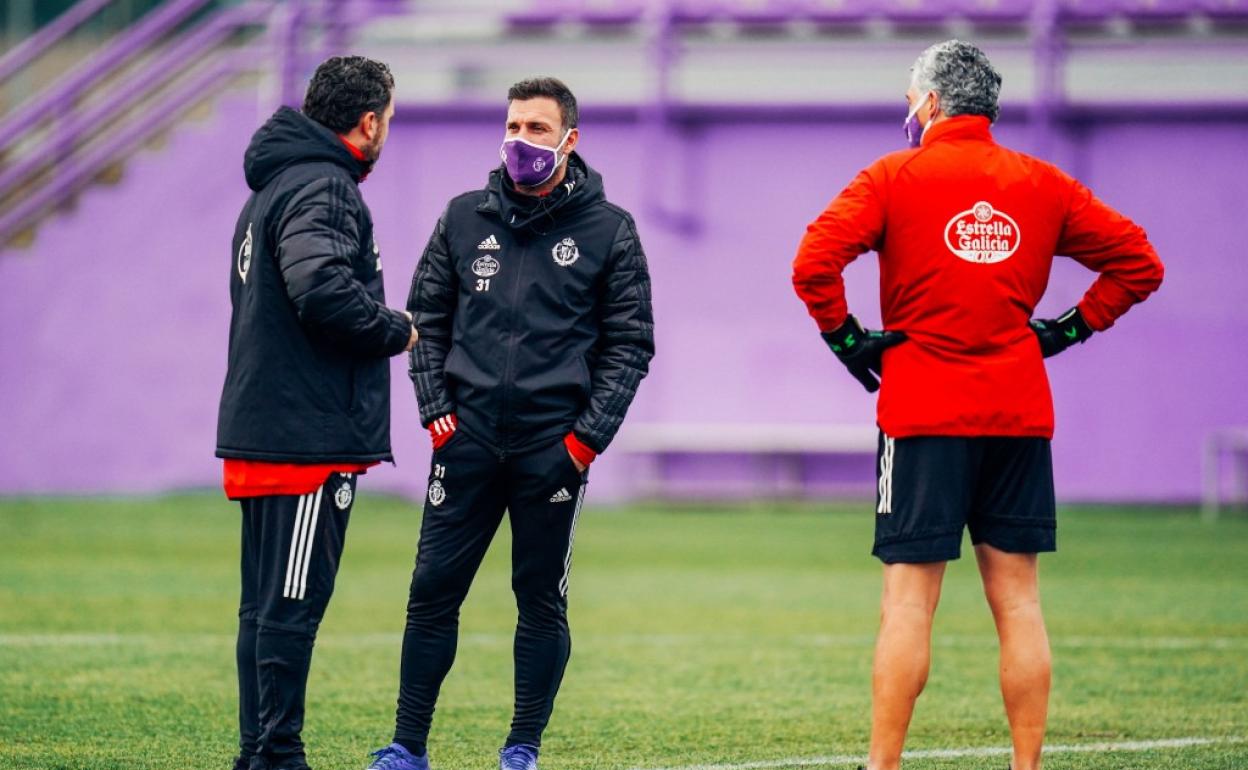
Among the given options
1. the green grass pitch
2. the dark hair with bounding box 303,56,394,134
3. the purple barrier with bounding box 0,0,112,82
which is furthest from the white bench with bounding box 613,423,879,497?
the dark hair with bounding box 303,56,394,134

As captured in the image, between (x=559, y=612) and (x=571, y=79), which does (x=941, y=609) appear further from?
(x=571, y=79)

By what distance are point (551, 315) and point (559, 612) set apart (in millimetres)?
932

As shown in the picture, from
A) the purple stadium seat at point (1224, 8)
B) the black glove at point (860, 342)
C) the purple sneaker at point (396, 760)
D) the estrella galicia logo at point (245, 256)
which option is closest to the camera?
the black glove at point (860, 342)

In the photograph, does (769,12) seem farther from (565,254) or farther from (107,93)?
(565,254)

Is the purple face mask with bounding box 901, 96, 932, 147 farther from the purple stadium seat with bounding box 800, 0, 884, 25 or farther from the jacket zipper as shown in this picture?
the purple stadium seat with bounding box 800, 0, 884, 25

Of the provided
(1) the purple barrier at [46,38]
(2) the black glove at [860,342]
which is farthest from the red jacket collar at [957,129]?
(1) the purple barrier at [46,38]

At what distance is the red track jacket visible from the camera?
5.39 meters

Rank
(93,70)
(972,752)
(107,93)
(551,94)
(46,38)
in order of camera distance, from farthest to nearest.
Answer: (107,93)
(46,38)
(93,70)
(972,752)
(551,94)

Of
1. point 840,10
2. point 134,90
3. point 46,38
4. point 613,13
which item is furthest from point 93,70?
point 840,10

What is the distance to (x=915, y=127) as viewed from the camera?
18.5 ft

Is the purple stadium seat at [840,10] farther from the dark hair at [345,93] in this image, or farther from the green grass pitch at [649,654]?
the dark hair at [345,93]

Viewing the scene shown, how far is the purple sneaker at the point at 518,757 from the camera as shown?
5.93 m

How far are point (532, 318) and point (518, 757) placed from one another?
133 centimetres

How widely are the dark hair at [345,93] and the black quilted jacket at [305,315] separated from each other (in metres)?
0.05
